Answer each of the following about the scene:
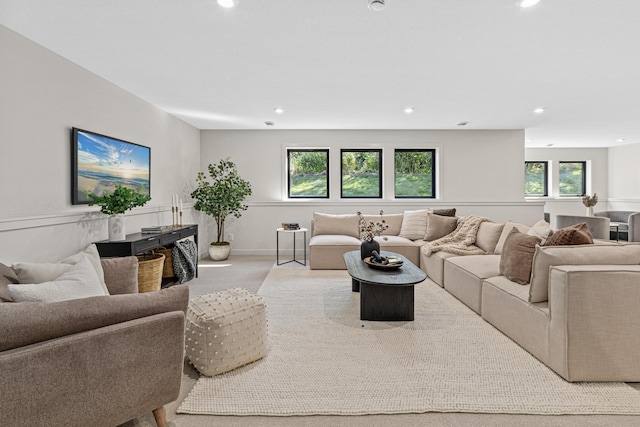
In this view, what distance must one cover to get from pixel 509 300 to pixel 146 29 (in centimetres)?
340

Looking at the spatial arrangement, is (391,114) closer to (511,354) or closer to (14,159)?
(511,354)

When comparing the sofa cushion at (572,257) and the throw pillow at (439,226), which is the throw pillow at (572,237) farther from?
the throw pillow at (439,226)

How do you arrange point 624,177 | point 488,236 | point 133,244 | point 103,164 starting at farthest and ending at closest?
point 624,177, point 488,236, point 103,164, point 133,244

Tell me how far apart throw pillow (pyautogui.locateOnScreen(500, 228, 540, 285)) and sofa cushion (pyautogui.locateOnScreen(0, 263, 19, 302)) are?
3.18 meters

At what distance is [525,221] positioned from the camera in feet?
21.0

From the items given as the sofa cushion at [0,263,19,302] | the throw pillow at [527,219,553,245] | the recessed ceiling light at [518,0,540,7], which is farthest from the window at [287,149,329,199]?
the sofa cushion at [0,263,19,302]

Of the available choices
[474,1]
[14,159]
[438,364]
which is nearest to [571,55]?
[474,1]

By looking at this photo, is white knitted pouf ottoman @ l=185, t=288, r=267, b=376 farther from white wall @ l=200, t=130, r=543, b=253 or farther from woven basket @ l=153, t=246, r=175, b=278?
white wall @ l=200, t=130, r=543, b=253

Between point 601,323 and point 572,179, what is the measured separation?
332 inches

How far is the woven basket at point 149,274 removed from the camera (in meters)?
3.45

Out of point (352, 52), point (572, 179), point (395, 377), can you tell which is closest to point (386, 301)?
point (395, 377)

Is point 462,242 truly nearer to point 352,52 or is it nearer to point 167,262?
point 352,52

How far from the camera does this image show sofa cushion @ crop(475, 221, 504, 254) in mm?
4023

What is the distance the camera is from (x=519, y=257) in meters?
2.68
